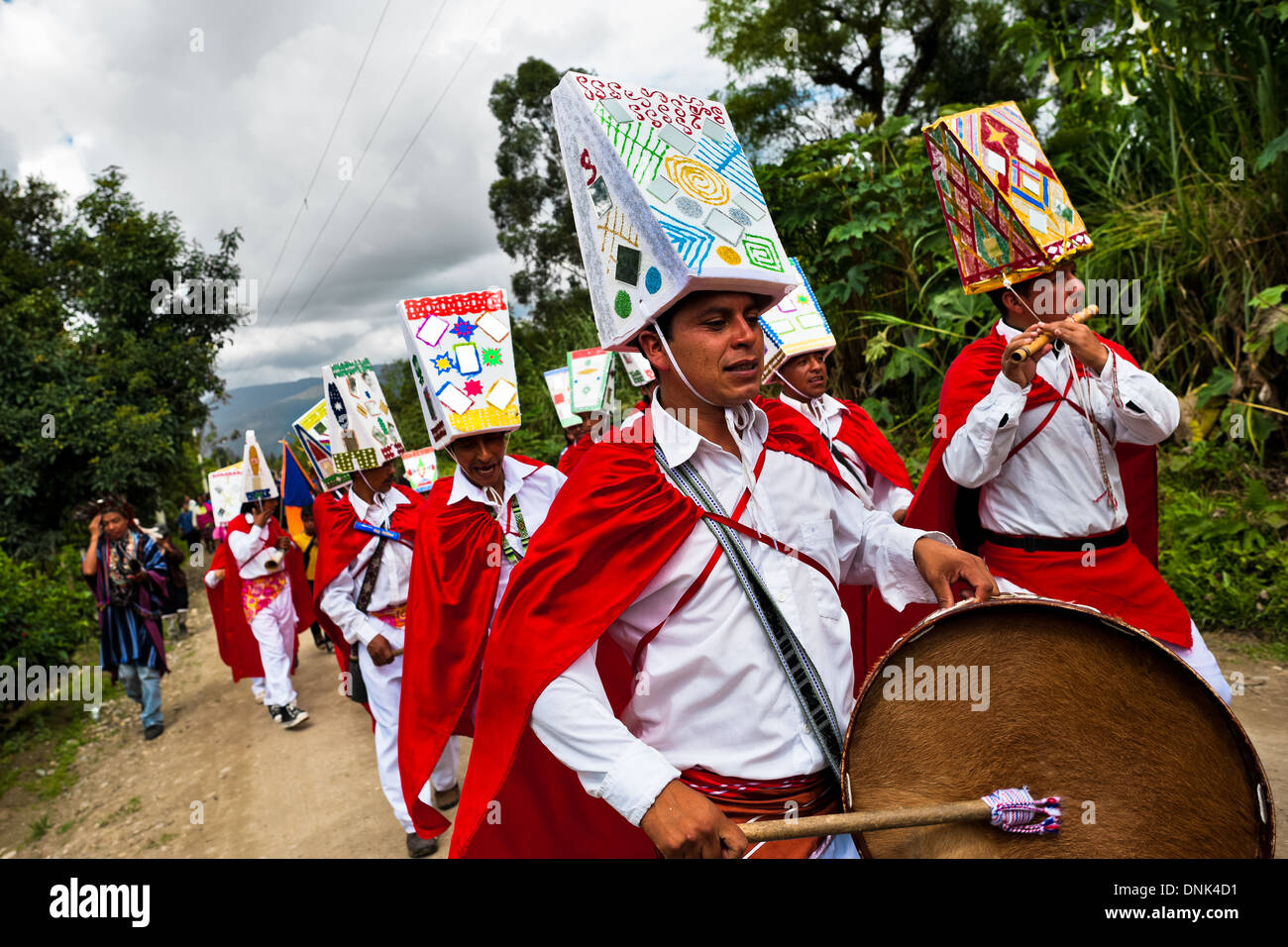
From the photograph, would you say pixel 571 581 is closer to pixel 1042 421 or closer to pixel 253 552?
pixel 1042 421

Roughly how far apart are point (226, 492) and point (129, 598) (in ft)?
12.1

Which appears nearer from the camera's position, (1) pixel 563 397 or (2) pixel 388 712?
(2) pixel 388 712

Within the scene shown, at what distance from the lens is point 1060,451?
9.92 feet

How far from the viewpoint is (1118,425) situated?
3.02 m

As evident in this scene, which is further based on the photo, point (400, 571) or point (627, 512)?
point (400, 571)

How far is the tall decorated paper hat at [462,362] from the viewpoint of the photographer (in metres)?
4.16

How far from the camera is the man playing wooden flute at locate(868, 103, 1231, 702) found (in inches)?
114

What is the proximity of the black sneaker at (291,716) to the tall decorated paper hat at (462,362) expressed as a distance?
4416mm

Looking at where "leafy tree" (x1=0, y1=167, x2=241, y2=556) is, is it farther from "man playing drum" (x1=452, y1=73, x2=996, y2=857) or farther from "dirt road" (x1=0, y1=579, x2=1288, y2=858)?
"man playing drum" (x1=452, y1=73, x2=996, y2=857)

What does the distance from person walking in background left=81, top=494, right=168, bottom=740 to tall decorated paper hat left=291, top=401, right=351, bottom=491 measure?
2.71 m

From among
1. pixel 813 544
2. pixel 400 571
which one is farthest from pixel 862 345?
pixel 813 544

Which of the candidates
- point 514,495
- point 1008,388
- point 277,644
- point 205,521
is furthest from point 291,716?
point 205,521

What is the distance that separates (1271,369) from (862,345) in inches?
169
